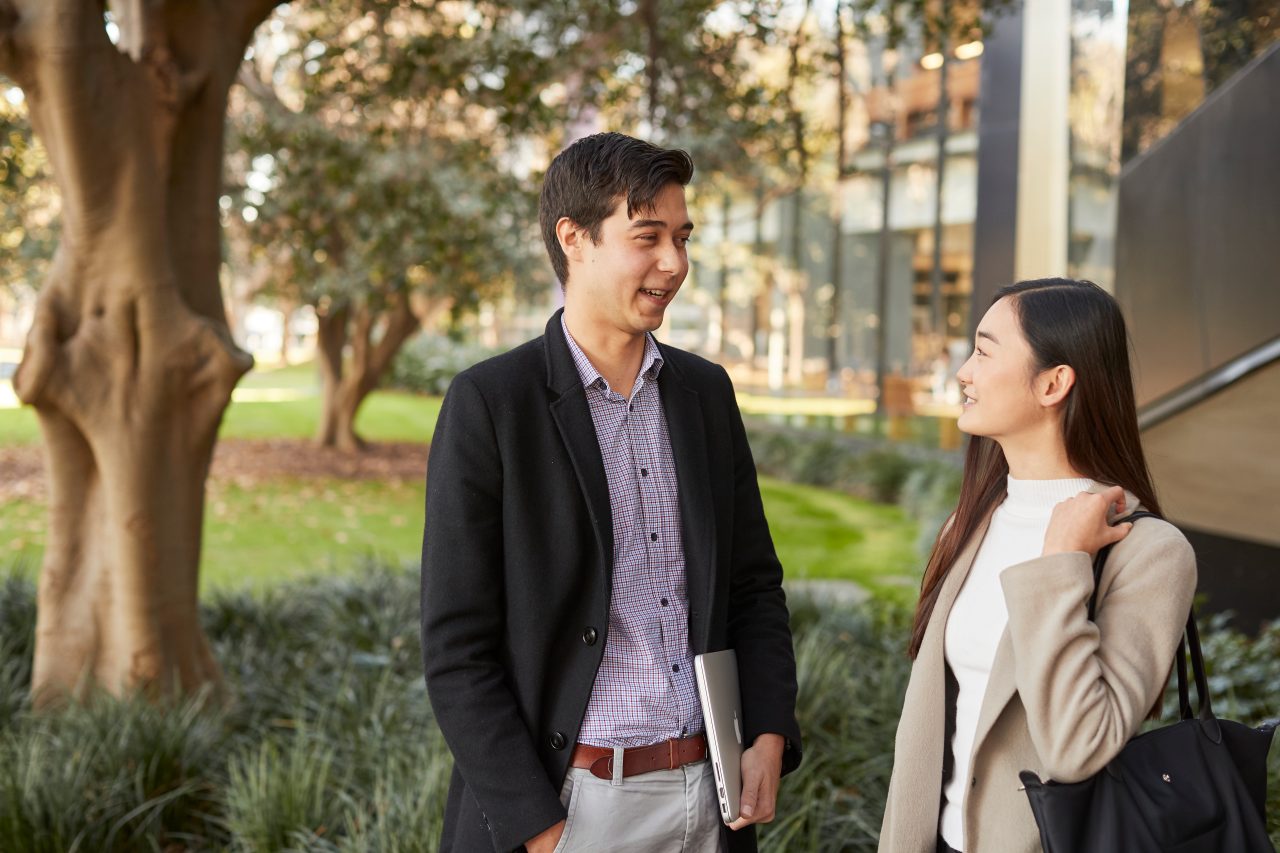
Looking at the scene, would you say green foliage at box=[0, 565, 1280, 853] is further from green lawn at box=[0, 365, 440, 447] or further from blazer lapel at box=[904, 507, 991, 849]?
green lawn at box=[0, 365, 440, 447]

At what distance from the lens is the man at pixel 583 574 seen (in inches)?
84.0

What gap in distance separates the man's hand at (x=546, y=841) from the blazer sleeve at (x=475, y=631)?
0.08ft

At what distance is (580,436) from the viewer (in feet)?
7.33

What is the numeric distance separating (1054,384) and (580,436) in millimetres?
861

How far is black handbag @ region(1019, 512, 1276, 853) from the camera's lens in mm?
1806

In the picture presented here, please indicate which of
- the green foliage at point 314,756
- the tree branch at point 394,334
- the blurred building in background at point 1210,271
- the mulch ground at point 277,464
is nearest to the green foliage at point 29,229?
the mulch ground at point 277,464

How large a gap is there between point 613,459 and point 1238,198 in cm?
469

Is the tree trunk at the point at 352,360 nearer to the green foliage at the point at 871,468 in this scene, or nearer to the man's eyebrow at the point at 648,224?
the green foliage at the point at 871,468

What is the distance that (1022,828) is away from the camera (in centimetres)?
203

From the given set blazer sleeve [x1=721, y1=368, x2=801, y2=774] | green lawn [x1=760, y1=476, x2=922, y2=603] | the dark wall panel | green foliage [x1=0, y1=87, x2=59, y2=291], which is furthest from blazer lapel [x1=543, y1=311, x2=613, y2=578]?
the dark wall panel

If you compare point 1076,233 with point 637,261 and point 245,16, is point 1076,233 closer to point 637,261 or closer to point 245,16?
point 245,16

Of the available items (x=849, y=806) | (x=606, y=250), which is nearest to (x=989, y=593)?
(x=606, y=250)

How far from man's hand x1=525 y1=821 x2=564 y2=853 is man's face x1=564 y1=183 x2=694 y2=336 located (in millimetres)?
918

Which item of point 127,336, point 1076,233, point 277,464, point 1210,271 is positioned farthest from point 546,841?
point 277,464
